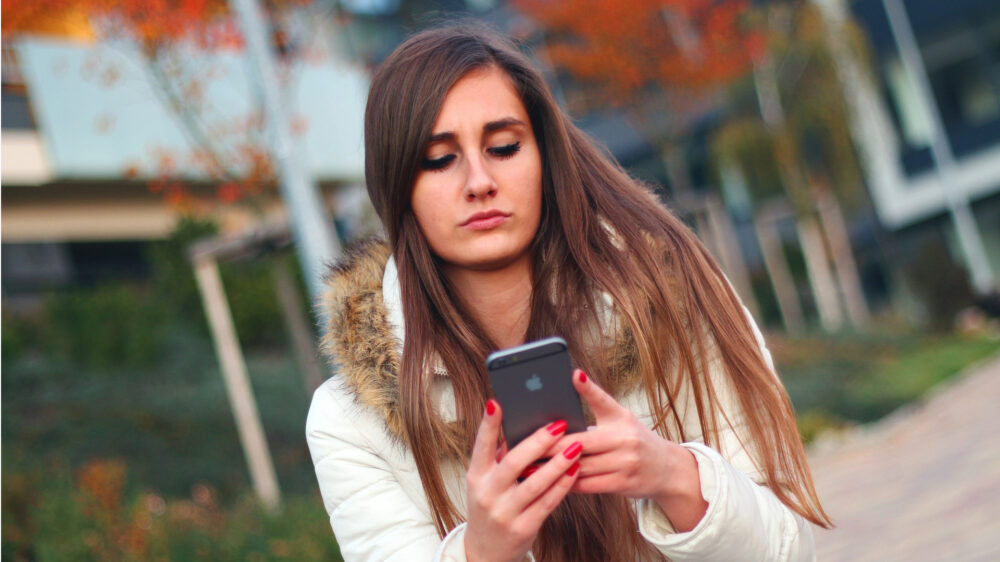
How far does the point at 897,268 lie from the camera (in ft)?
80.9

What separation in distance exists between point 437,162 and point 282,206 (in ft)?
50.3

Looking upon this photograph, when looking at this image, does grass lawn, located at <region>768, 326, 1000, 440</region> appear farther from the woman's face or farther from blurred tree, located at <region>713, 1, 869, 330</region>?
the woman's face

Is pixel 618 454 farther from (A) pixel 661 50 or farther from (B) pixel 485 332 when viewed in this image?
(A) pixel 661 50

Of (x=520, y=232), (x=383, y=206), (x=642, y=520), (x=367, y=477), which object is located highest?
(x=383, y=206)

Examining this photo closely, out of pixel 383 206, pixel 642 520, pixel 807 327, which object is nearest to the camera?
pixel 642 520

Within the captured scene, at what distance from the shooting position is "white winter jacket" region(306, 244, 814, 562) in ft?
6.75

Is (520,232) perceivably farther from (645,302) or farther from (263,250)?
(263,250)

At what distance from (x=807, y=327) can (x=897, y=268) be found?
639 cm

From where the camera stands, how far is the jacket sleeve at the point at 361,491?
2.10 metres

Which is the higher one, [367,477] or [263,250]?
[263,250]

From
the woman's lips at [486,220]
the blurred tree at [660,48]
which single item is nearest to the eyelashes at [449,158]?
the woman's lips at [486,220]

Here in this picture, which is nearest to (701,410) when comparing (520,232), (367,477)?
(520,232)

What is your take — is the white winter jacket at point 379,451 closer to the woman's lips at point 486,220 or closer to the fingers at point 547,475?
the woman's lips at point 486,220

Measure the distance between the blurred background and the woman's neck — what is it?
748 mm
